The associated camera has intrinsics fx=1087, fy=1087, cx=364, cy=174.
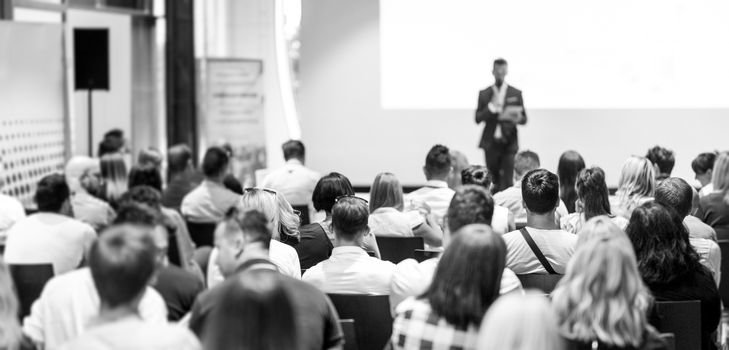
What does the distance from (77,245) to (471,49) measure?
26.8 feet

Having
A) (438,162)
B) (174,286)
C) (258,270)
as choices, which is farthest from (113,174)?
(258,270)

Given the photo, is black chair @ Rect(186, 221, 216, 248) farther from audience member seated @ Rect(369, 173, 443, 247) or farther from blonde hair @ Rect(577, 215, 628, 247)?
blonde hair @ Rect(577, 215, 628, 247)

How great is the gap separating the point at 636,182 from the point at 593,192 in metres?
0.70

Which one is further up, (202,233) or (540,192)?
(540,192)

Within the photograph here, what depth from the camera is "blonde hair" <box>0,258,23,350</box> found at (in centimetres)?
310

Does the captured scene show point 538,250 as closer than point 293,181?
Yes

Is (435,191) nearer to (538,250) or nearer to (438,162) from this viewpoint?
(438,162)

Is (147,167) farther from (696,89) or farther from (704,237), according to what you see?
(696,89)

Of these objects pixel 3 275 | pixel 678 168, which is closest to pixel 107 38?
pixel 678 168

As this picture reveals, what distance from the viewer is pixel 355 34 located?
13.6 metres

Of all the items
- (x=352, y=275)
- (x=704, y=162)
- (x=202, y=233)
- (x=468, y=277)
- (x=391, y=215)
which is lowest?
(x=202, y=233)

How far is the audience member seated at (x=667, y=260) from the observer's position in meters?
4.41

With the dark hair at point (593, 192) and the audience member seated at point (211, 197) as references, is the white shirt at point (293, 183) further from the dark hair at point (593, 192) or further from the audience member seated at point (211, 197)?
the dark hair at point (593, 192)

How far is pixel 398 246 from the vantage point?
19.7 ft
